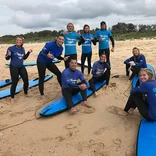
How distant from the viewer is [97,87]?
5719 millimetres

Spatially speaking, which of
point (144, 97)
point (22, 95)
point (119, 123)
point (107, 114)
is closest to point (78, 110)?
point (107, 114)

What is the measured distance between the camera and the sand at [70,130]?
3305 mm

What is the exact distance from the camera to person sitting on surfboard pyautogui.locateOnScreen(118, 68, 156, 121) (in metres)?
3.57

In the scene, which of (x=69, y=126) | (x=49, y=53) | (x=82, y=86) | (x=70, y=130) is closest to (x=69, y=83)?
(x=82, y=86)

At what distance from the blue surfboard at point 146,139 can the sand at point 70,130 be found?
0.13 metres

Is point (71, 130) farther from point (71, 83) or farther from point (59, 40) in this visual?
point (59, 40)

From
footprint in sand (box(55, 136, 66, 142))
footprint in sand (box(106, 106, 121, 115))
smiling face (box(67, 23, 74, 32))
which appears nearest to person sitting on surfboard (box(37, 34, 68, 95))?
smiling face (box(67, 23, 74, 32))

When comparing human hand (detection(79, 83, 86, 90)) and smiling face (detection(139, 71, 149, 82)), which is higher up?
smiling face (detection(139, 71, 149, 82))

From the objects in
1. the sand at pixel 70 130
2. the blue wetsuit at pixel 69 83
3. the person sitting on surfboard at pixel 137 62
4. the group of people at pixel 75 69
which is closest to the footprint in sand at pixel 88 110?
the sand at pixel 70 130

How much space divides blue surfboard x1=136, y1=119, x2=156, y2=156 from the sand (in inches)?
5.2

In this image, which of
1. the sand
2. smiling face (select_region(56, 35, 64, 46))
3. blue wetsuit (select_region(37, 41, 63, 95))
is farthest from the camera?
blue wetsuit (select_region(37, 41, 63, 95))

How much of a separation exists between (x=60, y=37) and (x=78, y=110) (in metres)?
1.68

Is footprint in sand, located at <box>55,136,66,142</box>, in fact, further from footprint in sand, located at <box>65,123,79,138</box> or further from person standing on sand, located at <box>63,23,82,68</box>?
person standing on sand, located at <box>63,23,82,68</box>

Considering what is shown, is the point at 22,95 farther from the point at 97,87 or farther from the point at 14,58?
the point at 97,87
